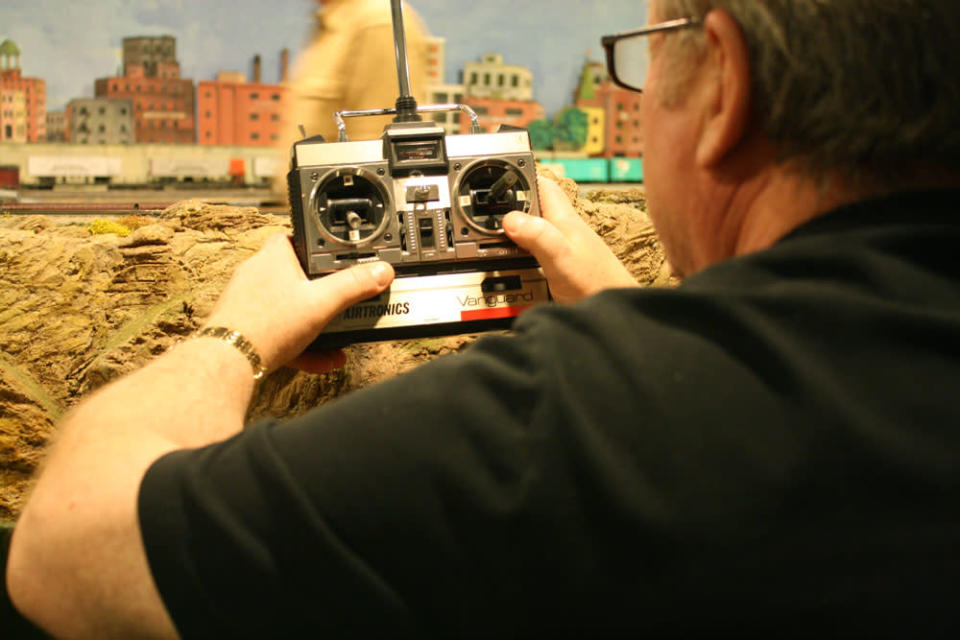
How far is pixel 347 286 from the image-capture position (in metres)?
1.13

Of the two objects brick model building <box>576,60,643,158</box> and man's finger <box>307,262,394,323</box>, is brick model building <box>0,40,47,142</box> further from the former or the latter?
man's finger <box>307,262,394,323</box>

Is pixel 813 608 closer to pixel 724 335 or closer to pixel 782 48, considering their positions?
pixel 724 335

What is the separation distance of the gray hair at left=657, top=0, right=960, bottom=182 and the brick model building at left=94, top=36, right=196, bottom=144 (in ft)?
11.2

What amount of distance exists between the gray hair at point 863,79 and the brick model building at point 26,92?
145 inches

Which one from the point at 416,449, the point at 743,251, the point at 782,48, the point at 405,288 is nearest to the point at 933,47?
Answer: the point at 782,48

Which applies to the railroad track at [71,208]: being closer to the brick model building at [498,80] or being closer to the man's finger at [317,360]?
the brick model building at [498,80]

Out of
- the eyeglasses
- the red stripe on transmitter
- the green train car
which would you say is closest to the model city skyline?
Answer: the green train car

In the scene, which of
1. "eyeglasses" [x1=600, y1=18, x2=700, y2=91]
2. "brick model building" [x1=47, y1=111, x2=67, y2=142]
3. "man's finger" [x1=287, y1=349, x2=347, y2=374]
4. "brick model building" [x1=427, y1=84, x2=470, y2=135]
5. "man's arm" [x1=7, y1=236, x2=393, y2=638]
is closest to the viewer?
"man's arm" [x1=7, y1=236, x2=393, y2=638]

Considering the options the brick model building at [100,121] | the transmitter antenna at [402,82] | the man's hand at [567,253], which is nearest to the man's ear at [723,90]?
the man's hand at [567,253]

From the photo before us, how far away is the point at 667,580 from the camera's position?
19.3 inches

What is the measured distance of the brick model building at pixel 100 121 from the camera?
349 cm

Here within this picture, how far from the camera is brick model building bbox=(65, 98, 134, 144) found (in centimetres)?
349

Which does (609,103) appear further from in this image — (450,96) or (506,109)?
(450,96)

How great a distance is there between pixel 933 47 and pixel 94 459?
761 millimetres
